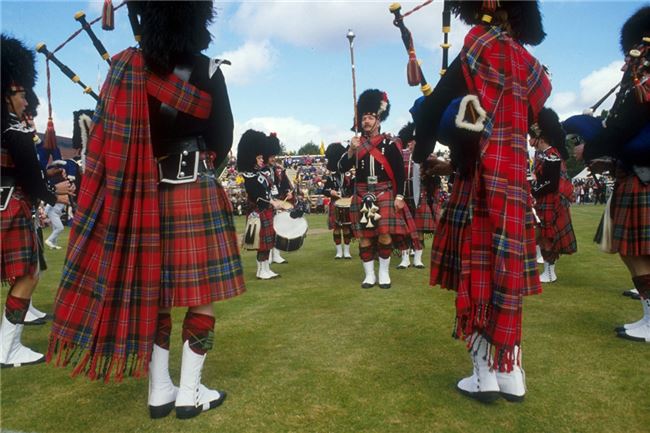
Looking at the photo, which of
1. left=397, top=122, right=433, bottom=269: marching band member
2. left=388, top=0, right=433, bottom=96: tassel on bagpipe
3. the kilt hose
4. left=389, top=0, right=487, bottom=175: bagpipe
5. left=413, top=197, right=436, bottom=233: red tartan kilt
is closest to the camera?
left=389, top=0, right=487, bottom=175: bagpipe

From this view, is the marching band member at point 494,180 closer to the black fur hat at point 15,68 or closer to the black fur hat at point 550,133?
the black fur hat at point 15,68

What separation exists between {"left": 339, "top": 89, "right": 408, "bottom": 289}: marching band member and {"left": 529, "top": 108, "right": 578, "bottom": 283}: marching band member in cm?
182

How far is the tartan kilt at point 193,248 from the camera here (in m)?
2.70

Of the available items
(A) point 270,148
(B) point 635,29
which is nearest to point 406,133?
(A) point 270,148

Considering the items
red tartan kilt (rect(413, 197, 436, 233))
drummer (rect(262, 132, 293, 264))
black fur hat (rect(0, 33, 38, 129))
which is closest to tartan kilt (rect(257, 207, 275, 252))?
drummer (rect(262, 132, 293, 264))

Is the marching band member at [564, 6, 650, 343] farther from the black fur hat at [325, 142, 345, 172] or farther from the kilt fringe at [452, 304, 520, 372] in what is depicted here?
the black fur hat at [325, 142, 345, 172]

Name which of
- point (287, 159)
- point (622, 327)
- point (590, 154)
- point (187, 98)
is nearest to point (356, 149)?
point (590, 154)

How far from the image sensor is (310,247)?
38.3 feet

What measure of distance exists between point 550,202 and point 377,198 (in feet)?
7.83

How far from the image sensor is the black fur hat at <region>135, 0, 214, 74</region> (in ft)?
8.50

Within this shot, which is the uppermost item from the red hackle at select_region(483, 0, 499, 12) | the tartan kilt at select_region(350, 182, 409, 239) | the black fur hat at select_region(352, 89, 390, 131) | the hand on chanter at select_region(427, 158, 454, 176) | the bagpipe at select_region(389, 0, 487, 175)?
the black fur hat at select_region(352, 89, 390, 131)

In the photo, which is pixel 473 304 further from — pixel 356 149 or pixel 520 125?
pixel 356 149

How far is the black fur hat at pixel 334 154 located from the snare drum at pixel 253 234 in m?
2.88

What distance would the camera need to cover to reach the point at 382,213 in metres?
6.42
